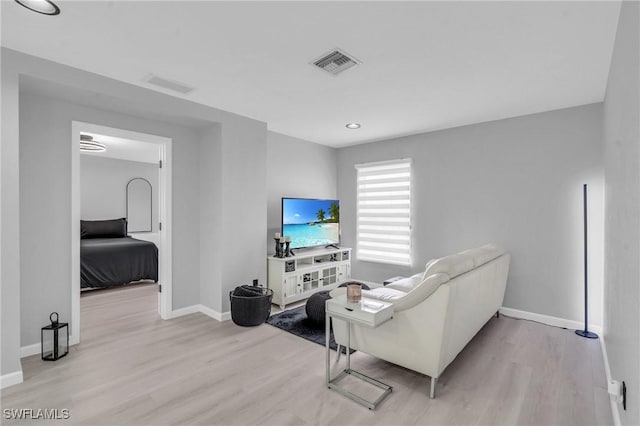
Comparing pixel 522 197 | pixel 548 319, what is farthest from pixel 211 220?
pixel 548 319

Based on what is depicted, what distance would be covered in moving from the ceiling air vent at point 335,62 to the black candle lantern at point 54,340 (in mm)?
3058

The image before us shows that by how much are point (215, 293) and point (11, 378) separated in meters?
1.74

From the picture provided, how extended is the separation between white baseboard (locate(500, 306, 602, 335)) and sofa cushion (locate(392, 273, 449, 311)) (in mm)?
2264

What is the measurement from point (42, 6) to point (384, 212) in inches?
166

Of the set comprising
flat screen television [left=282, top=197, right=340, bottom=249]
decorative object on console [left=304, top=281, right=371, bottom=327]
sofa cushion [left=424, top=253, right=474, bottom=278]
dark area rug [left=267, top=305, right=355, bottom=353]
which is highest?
flat screen television [left=282, top=197, right=340, bottom=249]

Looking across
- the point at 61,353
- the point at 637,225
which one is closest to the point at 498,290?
the point at 637,225

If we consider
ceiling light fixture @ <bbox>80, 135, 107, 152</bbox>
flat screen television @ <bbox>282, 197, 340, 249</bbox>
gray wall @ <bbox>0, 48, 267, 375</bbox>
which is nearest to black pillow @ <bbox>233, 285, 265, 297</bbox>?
gray wall @ <bbox>0, 48, 267, 375</bbox>

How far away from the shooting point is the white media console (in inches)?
156

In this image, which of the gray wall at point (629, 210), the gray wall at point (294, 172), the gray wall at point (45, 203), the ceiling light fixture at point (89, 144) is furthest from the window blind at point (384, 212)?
the ceiling light fixture at point (89, 144)

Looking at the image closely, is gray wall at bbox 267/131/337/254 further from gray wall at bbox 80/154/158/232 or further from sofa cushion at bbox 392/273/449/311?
gray wall at bbox 80/154/158/232

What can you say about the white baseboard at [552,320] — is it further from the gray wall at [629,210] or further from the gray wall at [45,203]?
the gray wall at [45,203]

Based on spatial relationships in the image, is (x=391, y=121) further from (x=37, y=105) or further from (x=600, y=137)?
(x=37, y=105)

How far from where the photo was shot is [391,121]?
3.89 meters

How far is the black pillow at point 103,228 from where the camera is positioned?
19.1ft
